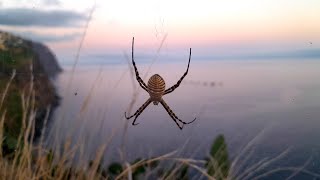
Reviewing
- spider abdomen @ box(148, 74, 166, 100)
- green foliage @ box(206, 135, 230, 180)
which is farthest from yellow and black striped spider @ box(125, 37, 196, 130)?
green foliage @ box(206, 135, 230, 180)

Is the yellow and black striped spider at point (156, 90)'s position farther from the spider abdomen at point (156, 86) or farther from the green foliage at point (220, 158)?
the green foliage at point (220, 158)

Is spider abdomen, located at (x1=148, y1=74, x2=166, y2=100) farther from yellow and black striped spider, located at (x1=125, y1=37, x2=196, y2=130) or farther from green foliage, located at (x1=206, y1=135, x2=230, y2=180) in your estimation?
green foliage, located at (x1=206, y1=135, x2=230, y2=180)

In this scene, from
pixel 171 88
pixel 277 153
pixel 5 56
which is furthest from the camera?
pixel 5 56

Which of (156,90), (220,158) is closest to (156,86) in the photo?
(156,90)

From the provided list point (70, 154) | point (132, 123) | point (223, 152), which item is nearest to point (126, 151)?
point (132, 123)

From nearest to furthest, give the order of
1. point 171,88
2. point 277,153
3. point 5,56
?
point 171,88, point 277,153, point 5,56

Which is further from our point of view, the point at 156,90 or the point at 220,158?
the point at 220,158

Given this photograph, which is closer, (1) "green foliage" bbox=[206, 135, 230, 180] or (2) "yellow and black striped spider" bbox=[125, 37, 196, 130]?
(2) "yellow and black striped spider" bbox=[125, 37, 196, 130]

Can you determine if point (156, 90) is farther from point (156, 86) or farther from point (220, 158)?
point (220, 158)

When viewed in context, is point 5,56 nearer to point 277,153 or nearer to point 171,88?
point 171,88
